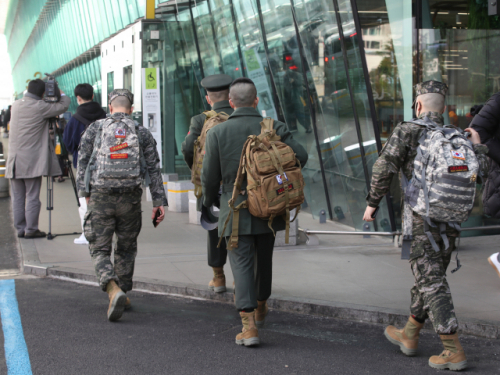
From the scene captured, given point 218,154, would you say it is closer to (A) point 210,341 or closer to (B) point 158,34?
(A) point 210,341

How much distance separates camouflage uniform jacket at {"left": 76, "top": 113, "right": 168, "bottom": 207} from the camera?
5.07m

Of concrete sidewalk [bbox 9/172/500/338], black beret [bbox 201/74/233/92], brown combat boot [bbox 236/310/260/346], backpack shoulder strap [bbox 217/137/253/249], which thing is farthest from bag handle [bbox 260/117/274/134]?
concrete sidewalk [bbox 9/172/500/338]

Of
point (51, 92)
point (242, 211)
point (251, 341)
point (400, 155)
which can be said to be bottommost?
point (251, 341)

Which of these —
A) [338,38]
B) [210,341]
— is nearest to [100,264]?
[210,341]

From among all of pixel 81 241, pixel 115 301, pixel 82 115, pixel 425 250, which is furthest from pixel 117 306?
pixel 81 241

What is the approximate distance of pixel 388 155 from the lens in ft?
13.2

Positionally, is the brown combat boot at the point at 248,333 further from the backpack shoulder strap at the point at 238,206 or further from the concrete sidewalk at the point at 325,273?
the concrete sidewalk at the point at 325,273

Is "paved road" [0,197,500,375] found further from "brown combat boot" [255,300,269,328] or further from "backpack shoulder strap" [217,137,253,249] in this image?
"backpack shoulder strap" [217,137,253,249]

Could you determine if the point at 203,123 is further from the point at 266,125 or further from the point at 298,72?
the point at 298,72

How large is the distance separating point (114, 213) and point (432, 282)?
8.57 ft

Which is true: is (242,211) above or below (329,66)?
below

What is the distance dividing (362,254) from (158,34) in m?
8.16

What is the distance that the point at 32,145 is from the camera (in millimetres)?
8445

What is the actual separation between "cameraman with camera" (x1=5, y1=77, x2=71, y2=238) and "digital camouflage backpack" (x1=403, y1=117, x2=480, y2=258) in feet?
18.9
